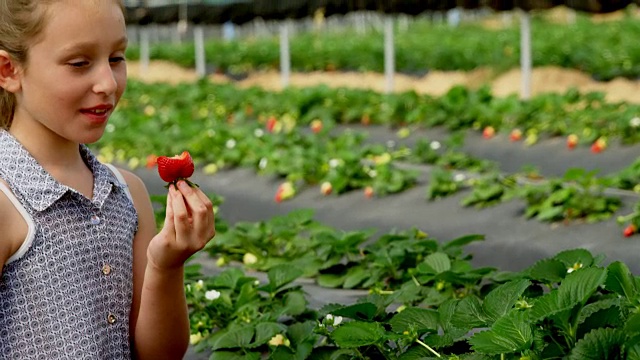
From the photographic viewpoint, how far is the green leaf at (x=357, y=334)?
7.72ft

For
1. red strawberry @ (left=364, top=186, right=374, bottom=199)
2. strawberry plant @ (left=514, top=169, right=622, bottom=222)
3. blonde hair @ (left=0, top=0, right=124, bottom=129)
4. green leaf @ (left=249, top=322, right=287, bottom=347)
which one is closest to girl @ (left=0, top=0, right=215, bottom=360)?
blonde hair @ (left=0, top=0, right=124, bottom=129)

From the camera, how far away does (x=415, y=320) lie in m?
2.54

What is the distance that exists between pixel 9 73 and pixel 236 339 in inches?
38.1

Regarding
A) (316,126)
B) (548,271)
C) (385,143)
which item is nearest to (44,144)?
(548,271)

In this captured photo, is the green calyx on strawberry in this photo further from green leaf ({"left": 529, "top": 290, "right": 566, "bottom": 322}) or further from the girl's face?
green leaf ({"left": 529, "top": 290, "right": 566, "bottom": 322})

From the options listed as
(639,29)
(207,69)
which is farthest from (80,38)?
(207,69)

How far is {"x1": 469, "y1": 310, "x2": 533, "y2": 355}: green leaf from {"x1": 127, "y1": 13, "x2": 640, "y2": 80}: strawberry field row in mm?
9810

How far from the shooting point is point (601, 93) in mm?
8648

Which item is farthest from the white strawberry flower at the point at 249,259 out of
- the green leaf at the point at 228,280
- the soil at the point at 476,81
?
the soil at the point at 476,81

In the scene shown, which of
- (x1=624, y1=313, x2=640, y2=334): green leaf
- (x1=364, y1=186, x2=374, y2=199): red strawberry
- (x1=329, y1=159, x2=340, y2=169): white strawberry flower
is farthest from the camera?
(x1=329, y1=159, x2=340, y2=169): white strawberry flower

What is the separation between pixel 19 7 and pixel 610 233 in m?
3.20

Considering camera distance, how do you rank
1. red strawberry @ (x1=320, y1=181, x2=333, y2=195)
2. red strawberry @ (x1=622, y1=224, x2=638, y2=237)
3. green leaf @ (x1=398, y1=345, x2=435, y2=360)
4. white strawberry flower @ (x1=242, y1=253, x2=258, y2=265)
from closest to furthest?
green leaf @ (x1=398, y1=345, x2=435, y2=360)
white strawberry flower @ (x1=242, y1=253, x2=258, y2=265)
red strawberry @ (x1=622, y1=224, x2=638, y2=237)
red strawberry @ (x1=320, y1=181, x2=333, y2=195)

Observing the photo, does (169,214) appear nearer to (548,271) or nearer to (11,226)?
(11,226)

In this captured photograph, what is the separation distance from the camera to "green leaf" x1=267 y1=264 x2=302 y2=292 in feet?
10.6
